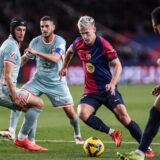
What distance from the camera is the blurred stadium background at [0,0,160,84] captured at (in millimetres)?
30016

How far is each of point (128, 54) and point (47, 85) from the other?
2042 cm

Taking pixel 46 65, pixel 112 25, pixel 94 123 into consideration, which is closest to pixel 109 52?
pixel 94 123

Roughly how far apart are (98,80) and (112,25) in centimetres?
2387

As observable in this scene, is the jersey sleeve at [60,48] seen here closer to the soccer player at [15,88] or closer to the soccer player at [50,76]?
the soccer player at [50,76]

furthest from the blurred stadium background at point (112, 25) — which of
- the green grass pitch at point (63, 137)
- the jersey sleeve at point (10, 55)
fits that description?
the jersey sleeve at point (10, 55)

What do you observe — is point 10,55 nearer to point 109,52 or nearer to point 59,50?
point 59,50

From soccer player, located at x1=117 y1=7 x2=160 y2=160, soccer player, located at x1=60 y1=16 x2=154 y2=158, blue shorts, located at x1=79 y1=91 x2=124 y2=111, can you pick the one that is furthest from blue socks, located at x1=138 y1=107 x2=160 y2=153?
blue shorts, located at x1=79 y1=91 x2=124 y2=111

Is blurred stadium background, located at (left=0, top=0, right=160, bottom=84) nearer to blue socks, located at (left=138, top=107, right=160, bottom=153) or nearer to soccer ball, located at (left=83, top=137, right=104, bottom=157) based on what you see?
soccer ball, located at (left=83, top=137, right=104, bottom=157)

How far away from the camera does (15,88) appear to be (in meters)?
10.1

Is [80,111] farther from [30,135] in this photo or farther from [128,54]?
[128,54]

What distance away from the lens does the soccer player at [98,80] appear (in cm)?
1002

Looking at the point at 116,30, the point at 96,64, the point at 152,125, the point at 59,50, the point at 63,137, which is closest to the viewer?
the point at 152,125

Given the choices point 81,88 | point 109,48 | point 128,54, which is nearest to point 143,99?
point 81,88

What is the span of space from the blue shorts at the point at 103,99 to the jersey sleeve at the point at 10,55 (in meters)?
1.19
